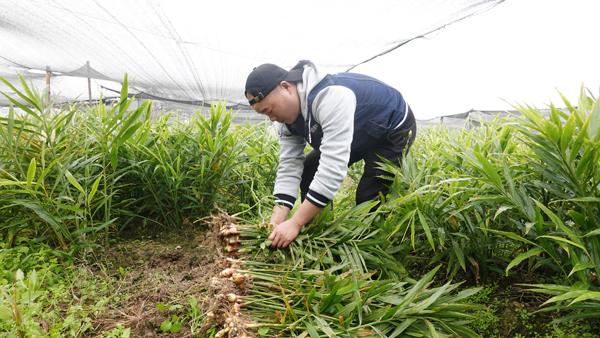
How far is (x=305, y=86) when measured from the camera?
5.99 ft

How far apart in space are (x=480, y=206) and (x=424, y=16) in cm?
284

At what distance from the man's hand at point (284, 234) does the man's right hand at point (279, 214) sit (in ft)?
0.68

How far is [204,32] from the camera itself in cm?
405

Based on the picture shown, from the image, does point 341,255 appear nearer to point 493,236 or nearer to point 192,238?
point 493,236

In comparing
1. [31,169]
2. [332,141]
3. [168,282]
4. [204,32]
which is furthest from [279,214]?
[204,32]

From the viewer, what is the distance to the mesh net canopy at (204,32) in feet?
11.2

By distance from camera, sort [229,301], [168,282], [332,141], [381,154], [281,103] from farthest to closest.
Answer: [381,154]
[281,103]
[332,141]
[168,282]
[229,301]

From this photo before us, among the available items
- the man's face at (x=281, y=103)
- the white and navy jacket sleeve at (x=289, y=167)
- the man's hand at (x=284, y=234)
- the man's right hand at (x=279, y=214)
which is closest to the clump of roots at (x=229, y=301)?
the man's hand at (x=284, y=234)

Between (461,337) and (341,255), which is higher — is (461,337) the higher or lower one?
the lower one

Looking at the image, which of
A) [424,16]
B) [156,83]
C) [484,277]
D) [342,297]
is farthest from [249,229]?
[156,83]

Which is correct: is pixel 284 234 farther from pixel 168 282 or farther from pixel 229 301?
pixel 168 282

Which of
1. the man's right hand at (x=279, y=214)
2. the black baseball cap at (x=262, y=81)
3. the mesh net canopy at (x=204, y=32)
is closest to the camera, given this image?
the black baseball cap at (x=262, y=81)

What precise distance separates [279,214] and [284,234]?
0.28 metres

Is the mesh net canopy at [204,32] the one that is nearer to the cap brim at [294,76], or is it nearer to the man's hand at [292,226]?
the cap brim at [294,76]
